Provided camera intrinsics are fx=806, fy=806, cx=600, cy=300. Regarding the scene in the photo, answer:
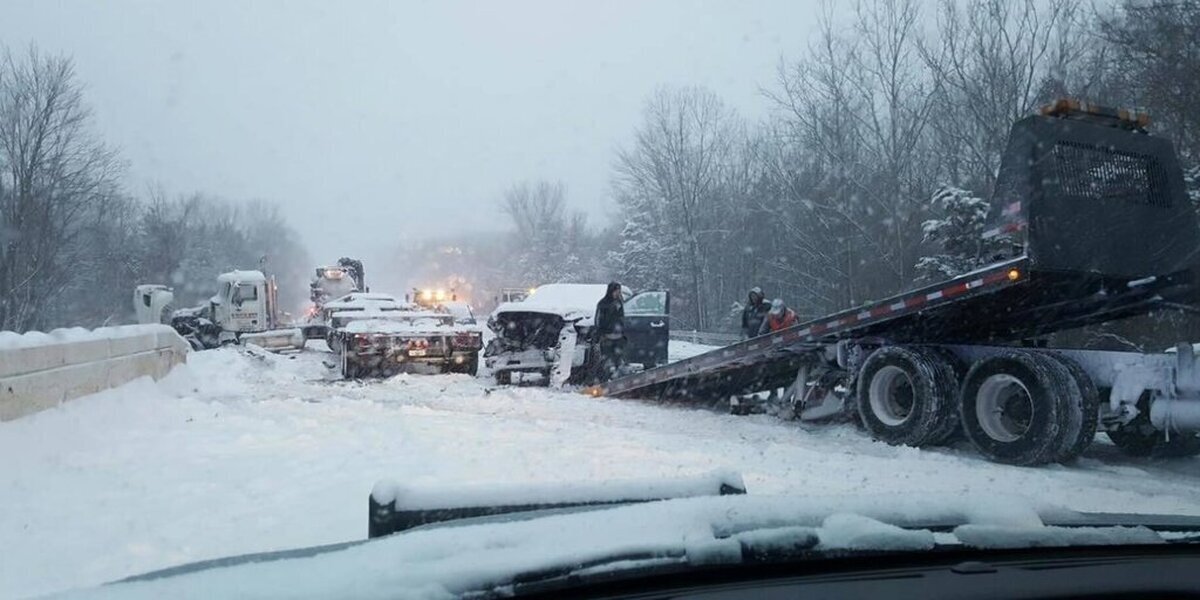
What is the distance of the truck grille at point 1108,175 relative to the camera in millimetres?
6961

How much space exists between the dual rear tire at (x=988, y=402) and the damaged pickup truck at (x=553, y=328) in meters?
6.07

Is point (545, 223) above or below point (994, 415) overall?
above

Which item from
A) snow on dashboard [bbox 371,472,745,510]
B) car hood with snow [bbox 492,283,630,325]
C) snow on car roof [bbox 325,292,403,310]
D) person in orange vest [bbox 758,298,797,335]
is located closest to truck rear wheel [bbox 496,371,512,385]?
car hood with snow [bbox 492,283,630,325]

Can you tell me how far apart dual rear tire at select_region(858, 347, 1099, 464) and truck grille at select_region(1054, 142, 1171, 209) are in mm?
1556

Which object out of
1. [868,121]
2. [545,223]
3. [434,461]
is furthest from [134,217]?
[434,461]

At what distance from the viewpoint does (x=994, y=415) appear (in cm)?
707

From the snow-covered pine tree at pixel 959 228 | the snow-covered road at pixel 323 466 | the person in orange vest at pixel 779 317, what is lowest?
the snow-covered road at pixel 323 466

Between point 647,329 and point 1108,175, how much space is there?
8834mm

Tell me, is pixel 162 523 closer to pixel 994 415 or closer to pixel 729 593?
pixel 729 593

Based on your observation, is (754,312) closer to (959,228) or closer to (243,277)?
(959,228)

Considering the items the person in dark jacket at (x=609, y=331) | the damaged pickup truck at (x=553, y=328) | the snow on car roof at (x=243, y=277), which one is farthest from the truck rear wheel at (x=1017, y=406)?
the snow on car roof at (x=243, y=277)

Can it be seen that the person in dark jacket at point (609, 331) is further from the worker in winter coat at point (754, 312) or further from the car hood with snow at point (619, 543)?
the car hood with snow at point (619, 543)

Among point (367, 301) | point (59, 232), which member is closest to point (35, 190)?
point (59, 232)

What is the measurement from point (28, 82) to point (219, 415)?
34.0 m
